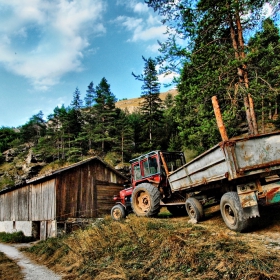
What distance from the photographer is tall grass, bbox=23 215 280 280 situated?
382cm

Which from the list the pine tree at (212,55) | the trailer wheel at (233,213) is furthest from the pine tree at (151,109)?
the trailer wheel at (233,213)

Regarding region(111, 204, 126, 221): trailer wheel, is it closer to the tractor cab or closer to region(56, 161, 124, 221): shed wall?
the tractor cab

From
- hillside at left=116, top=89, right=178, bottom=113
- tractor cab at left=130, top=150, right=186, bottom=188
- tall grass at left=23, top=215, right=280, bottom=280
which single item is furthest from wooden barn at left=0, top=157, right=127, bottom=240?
hillside at left=116, top=89, right=178, bottom=113

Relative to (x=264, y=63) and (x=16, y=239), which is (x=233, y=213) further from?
(x=16, y=239)

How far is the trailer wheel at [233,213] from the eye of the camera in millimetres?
5488

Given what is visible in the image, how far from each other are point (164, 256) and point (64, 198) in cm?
1260

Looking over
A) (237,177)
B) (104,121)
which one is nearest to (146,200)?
(237,177)

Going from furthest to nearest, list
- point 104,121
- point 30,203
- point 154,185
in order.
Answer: point 104,121
point 30,203
point 154,185

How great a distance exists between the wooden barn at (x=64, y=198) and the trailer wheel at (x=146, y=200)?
6.42m

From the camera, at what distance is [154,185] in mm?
9625

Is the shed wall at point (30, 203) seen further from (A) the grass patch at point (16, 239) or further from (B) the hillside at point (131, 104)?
(B) the hillside at point (131, 104)

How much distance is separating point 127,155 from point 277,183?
103 ft

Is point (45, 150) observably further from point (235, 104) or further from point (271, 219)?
point (271, 219)

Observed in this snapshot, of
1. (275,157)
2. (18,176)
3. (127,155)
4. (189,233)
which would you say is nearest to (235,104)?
(275,157)
